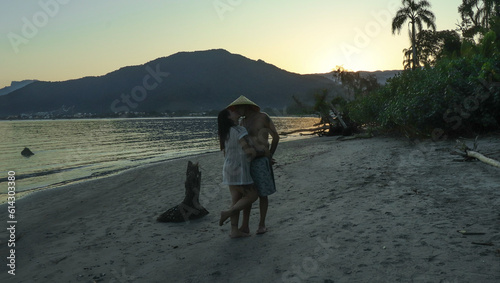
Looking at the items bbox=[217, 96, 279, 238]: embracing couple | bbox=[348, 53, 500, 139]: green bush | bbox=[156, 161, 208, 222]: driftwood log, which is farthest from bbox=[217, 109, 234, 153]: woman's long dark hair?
bbox=[348, 53, 500, 139]: green bush

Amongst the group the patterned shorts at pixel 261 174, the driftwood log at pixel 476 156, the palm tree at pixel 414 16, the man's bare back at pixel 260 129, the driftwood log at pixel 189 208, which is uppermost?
the palm tree at pixel 414 16

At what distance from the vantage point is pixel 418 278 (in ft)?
10.7

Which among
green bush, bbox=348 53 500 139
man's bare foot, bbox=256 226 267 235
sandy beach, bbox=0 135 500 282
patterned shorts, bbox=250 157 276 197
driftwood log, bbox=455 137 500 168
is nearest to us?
sandy beach, bbox=0 135 500 282

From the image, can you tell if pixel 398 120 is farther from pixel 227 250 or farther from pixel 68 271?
pixel 68 271

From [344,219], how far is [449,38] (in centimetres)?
4230

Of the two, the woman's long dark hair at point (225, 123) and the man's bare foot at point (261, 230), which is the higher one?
the woman's long dark hair at point (225, 123)

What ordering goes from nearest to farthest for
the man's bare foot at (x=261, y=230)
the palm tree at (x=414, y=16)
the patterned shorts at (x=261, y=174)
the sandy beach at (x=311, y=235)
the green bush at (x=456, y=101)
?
the sandy beach at (x=311, y=235)
the patterned shorts at (x=261, y=174)
the man's bare foot at (x=261, y=230)
the green bush at (x=456, y=101)
the palm tree at (x=414, y=16)

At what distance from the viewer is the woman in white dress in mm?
4855

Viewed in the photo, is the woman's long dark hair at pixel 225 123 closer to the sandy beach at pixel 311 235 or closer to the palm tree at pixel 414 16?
the sandy beach at pixel 311 235

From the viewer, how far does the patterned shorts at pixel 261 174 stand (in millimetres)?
4965

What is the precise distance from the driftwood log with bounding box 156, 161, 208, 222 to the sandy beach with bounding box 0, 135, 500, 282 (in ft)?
0.61

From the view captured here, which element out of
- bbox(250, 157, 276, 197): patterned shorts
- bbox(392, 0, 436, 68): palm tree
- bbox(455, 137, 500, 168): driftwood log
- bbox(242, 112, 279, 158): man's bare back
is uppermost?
bbox(392, 0, 436, 68): palm tree

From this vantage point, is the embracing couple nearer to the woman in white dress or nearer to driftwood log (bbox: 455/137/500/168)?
the woman in white dress

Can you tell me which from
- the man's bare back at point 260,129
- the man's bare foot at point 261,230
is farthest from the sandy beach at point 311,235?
the man's bare back at point 260,129
